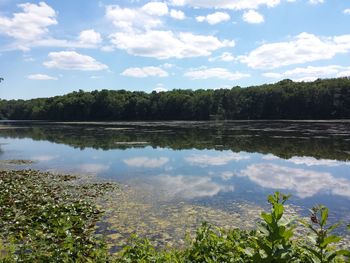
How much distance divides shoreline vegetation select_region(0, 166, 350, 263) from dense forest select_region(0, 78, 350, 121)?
97637 millimetres

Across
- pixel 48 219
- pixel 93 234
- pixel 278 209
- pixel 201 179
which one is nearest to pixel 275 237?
pixel 278 209

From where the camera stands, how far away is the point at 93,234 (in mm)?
10117

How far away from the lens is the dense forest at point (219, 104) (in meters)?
103

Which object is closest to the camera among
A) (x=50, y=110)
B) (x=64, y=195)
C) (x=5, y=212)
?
(x=5, y=212)

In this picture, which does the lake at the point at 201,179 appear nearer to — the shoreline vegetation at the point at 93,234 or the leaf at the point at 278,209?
the shoreline vegetation at the point at 93,234

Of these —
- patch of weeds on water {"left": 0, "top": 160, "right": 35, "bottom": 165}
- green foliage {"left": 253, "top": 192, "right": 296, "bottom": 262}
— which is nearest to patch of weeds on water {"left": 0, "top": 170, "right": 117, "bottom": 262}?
green foliage {"left": 253, "top": 192, "right": 296, "bottom": 262}

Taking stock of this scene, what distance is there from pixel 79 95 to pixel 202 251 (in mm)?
157436

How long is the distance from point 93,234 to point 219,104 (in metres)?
119

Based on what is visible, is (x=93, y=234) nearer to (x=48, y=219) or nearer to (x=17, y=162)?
(x=48, y=219)

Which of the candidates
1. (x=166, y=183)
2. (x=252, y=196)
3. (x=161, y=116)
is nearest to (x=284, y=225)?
(x=252, y=196)

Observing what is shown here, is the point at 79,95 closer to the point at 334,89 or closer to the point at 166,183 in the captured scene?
the point at 334,89

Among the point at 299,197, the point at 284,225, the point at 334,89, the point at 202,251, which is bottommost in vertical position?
the point at 299,197

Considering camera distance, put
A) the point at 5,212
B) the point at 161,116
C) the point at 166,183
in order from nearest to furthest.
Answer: the point at 5,212, the point at 166,183, the point at 161,116

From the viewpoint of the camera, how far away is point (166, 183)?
59.7 feet
